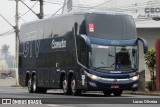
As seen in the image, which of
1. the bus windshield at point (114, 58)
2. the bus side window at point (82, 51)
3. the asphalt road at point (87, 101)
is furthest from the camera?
the bus side window at point (82, 51)

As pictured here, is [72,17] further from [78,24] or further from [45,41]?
[45,41]

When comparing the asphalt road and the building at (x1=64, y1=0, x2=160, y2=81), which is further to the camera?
the building at (x1=64, y1=0, x2=160, y2=81)

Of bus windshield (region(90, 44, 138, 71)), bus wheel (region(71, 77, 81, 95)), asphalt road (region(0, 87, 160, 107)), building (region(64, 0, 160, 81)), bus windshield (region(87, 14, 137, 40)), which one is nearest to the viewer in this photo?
asphalt road (region(0, 87, 160, 107))

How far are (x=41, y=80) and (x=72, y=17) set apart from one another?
609cm

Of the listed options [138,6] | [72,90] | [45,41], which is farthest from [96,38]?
[138,6]

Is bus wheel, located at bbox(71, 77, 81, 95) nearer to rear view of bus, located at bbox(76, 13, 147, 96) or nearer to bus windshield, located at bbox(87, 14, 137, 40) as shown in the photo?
rear view of bus, located at bbox(76, 13, 147, 96)

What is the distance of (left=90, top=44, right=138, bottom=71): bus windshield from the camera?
2780 centimetres

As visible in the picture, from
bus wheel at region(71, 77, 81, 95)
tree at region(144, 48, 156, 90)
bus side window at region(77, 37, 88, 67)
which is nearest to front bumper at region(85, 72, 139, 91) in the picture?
bus side window at region(77, 37, 88, 67)

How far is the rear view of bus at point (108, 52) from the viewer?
2780 cm

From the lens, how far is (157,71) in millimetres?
37656

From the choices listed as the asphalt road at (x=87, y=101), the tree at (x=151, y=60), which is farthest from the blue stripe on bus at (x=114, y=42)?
the tree at (x=151, y=60)

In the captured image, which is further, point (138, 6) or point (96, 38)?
point (138, 6)

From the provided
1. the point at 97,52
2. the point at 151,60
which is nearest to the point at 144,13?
the point at 151,60

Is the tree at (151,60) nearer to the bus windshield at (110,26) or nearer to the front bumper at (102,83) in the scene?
the bus windshield at (110,26)
